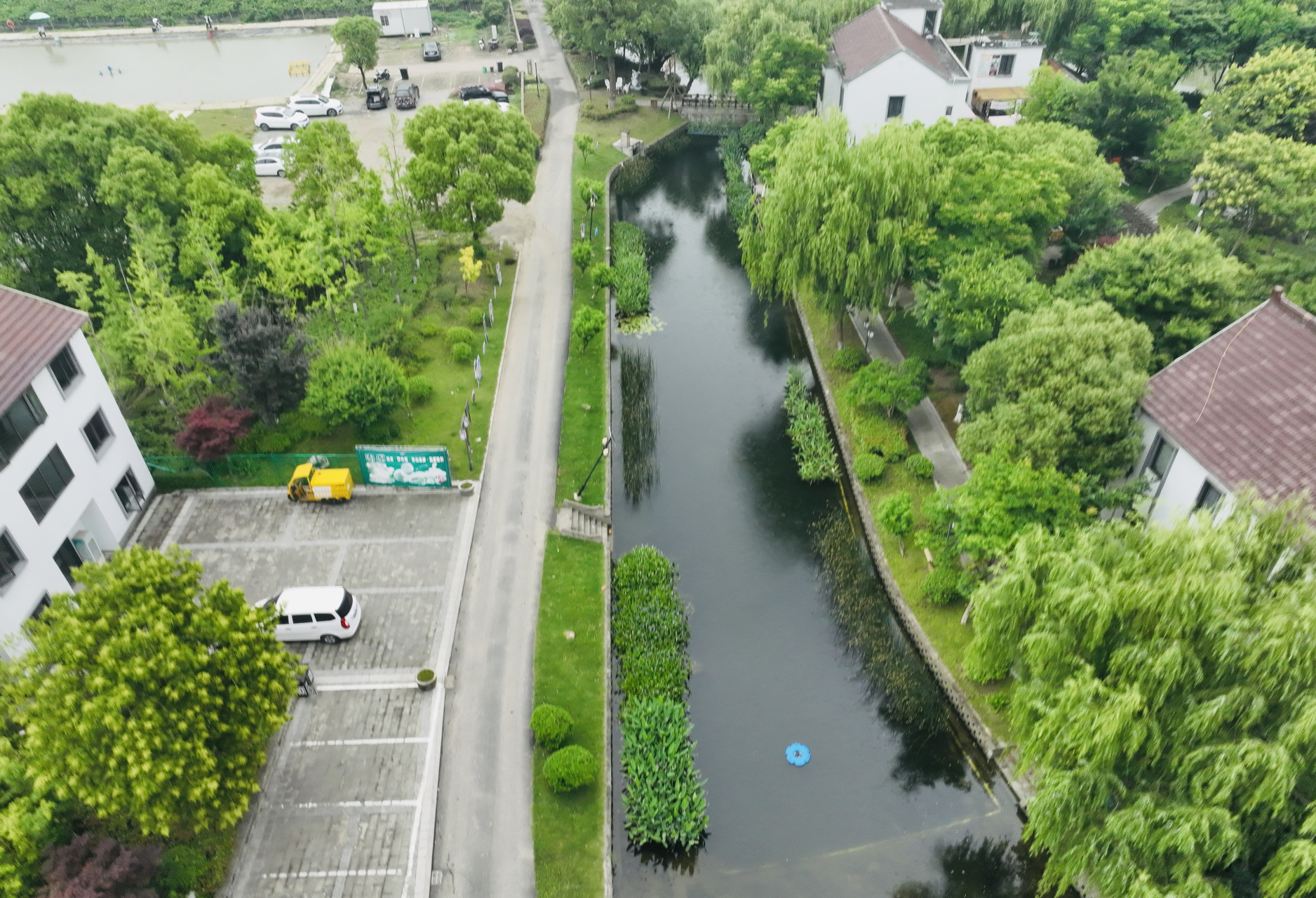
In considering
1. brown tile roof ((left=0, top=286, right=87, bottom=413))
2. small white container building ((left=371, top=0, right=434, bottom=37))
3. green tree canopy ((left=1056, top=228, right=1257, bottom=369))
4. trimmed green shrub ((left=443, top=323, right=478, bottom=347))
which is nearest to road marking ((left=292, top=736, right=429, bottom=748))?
brown tile roof ((left=0, top=286, right=87, bottom=413))

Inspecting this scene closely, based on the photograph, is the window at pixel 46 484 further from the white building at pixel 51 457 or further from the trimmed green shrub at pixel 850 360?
the trimmed green shrub at pixel 850 360

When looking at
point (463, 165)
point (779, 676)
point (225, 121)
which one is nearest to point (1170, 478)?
point (779, 676)

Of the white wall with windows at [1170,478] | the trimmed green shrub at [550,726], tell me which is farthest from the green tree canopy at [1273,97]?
the trimmed green shrub at [550,726]

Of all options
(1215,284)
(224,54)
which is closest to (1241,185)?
(1215,284)

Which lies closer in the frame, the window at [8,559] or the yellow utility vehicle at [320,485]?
the window at [8,559]

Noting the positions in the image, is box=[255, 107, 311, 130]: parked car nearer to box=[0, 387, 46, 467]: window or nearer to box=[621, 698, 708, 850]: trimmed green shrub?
box=[0, 387, 46, 467]: window

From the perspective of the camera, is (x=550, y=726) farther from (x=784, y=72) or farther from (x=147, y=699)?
(x=784, y=72)
